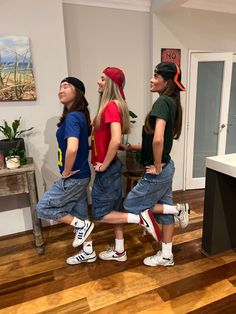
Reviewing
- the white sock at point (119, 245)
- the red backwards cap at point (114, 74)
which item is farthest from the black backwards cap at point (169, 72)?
the white sock at point (119, 245)

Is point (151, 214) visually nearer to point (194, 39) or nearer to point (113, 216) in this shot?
point (113, 216)

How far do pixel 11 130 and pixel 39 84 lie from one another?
1.65 feet

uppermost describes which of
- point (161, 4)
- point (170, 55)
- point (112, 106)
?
point (161, 4)

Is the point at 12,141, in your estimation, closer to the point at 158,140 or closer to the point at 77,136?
the point at 77,136

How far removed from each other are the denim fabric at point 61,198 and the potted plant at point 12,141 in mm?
530

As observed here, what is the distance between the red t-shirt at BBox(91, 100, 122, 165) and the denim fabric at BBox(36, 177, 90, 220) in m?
0.22

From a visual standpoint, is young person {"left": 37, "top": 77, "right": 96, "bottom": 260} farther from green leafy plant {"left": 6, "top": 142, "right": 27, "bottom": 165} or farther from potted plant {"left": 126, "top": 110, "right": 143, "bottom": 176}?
potted plant {"left": 126, "top": 110, "right": 143, "bottom": 176}

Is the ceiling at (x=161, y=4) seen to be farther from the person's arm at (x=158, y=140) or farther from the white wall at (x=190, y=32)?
the person's arm at (x=158, y=140)

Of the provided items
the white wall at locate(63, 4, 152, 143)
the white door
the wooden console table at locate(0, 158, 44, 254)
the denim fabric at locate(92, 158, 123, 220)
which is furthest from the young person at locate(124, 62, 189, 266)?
the white door

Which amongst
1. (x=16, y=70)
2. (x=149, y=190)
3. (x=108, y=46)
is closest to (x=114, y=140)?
(x=149, y=190)

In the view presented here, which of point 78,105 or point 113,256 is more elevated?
point 78,105

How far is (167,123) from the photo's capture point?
1610 mm

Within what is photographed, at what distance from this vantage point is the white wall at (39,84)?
2096 mm

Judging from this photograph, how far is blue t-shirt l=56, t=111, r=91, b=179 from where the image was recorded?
64.4 inches
